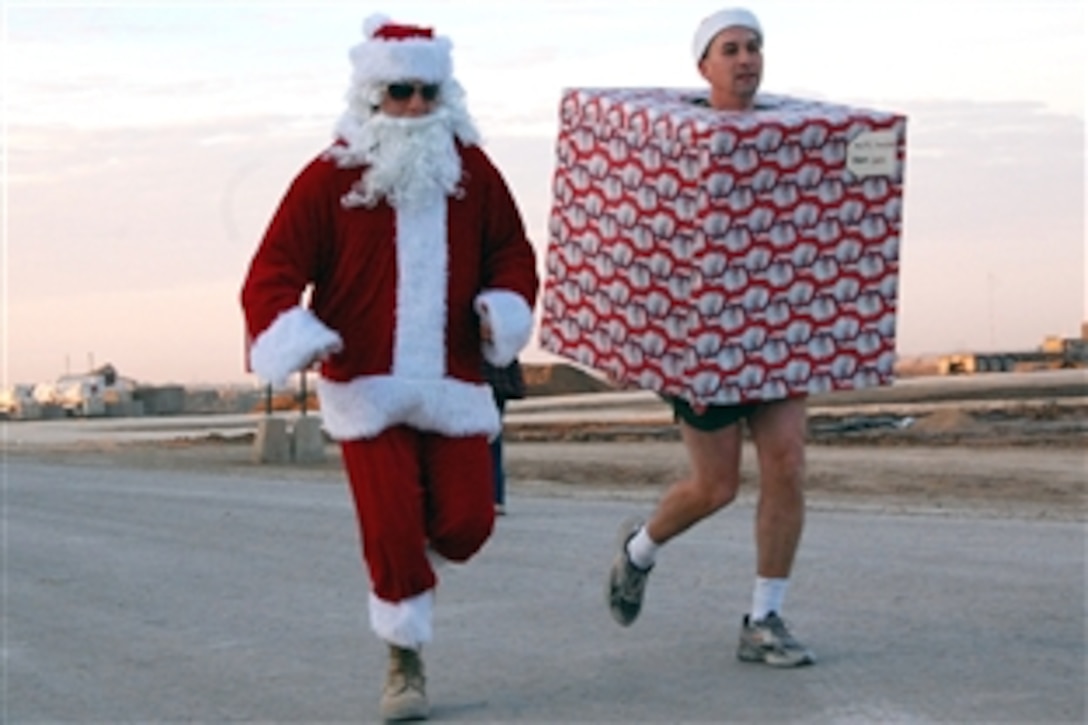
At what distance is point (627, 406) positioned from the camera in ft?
148

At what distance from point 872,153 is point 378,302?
1.74 m

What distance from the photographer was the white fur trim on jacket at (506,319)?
678cm

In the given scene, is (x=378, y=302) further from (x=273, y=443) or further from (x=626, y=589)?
(x=273, y=443)

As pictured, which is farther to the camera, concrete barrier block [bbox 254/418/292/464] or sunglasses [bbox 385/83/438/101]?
concrete barrier block [bbox 254/418/292/464]

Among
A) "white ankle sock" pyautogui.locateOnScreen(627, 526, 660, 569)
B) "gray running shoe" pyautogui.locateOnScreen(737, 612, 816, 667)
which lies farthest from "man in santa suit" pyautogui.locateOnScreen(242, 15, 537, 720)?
"gray running shoe" pyautogui.locateOnScreen(737, 612, 816, 667)

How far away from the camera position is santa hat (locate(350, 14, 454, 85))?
6.95m

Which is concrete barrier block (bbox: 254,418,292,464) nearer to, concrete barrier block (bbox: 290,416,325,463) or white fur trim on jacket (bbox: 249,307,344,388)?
Answer: concrete barrier block (bbox: 290,416,325,463)

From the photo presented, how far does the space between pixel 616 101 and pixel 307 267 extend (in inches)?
50.7

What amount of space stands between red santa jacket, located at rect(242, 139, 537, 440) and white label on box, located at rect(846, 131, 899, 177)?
1.18 m

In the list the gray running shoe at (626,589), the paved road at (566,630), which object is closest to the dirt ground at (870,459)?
the paved road at (566,630)

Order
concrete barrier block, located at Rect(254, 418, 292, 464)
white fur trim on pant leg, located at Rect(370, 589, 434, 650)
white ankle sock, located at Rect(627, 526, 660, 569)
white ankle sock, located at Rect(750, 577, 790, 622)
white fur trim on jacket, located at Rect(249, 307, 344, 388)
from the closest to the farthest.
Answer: white fur trim on jacket, located at Rect(249, 307, 344, 388), white fur trim on pant leg, located at Rect(370, 589, 434, 650), white ankle sock, located at Rect(750, 577, 790, 622), white ankle sock, located at Rect(627, 526, 660, 569), concrete barrier block, located at Rect(254, 418, 292, 464)

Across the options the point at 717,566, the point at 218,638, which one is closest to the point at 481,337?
the point at 218,638

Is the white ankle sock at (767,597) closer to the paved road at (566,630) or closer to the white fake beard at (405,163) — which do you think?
the paved road at (566,630)

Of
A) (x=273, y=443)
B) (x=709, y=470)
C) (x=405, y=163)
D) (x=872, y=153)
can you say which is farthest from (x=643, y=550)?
(x=273, y=443)
